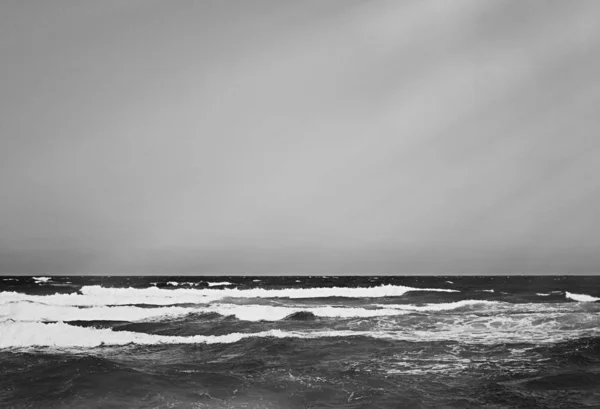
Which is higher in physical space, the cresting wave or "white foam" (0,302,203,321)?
the cresting wave

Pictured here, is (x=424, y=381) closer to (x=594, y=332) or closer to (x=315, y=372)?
(x=315, y=372)

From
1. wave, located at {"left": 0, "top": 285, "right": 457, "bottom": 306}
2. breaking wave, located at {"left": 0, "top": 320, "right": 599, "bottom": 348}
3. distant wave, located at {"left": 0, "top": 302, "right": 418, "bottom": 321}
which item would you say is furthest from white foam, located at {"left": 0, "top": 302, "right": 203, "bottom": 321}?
wave, located at {"left": 0, "top": 285, "right": 457, "bottom": 306}

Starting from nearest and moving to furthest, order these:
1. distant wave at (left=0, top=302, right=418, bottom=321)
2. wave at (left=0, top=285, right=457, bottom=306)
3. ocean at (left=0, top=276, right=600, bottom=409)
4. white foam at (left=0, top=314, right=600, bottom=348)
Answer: ocean at (left=0, top=276, right=600, bottom=409) → white foam at (left=0, top=314, right=600, bottom=348) → distant wave at (left=0, top=302, right=418, bottom=321) → wave at (left=0, top=285, right=457, bottom=306)

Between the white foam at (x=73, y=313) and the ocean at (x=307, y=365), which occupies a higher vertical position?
the ocean at (x=307, y=365)

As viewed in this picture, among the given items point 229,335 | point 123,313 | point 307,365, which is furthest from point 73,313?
point 307,365

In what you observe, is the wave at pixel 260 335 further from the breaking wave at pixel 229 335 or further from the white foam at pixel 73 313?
the white foam at pixel 73 313

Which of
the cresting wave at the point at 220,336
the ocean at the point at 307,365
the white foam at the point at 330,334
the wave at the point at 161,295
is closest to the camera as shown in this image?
the ocean at the point at 307,365

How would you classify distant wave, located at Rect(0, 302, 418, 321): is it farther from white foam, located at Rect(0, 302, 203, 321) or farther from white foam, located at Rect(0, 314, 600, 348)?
white foam, located at Rect(0, 314, 600, 348)

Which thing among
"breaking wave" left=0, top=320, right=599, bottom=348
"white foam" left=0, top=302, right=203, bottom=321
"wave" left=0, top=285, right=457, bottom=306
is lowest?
"wave" left=0, top=285, right=457, bottom=306

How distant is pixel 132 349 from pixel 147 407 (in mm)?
7375

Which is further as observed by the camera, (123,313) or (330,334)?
(123,313)

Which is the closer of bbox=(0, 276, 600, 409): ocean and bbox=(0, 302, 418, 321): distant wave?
bbox=(0, 276, 600, 409): ocean

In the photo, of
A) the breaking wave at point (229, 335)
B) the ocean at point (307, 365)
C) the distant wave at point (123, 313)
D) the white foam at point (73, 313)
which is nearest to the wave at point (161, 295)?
the white foam at point (73, 313)

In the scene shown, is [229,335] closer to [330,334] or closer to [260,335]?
[260,335]
